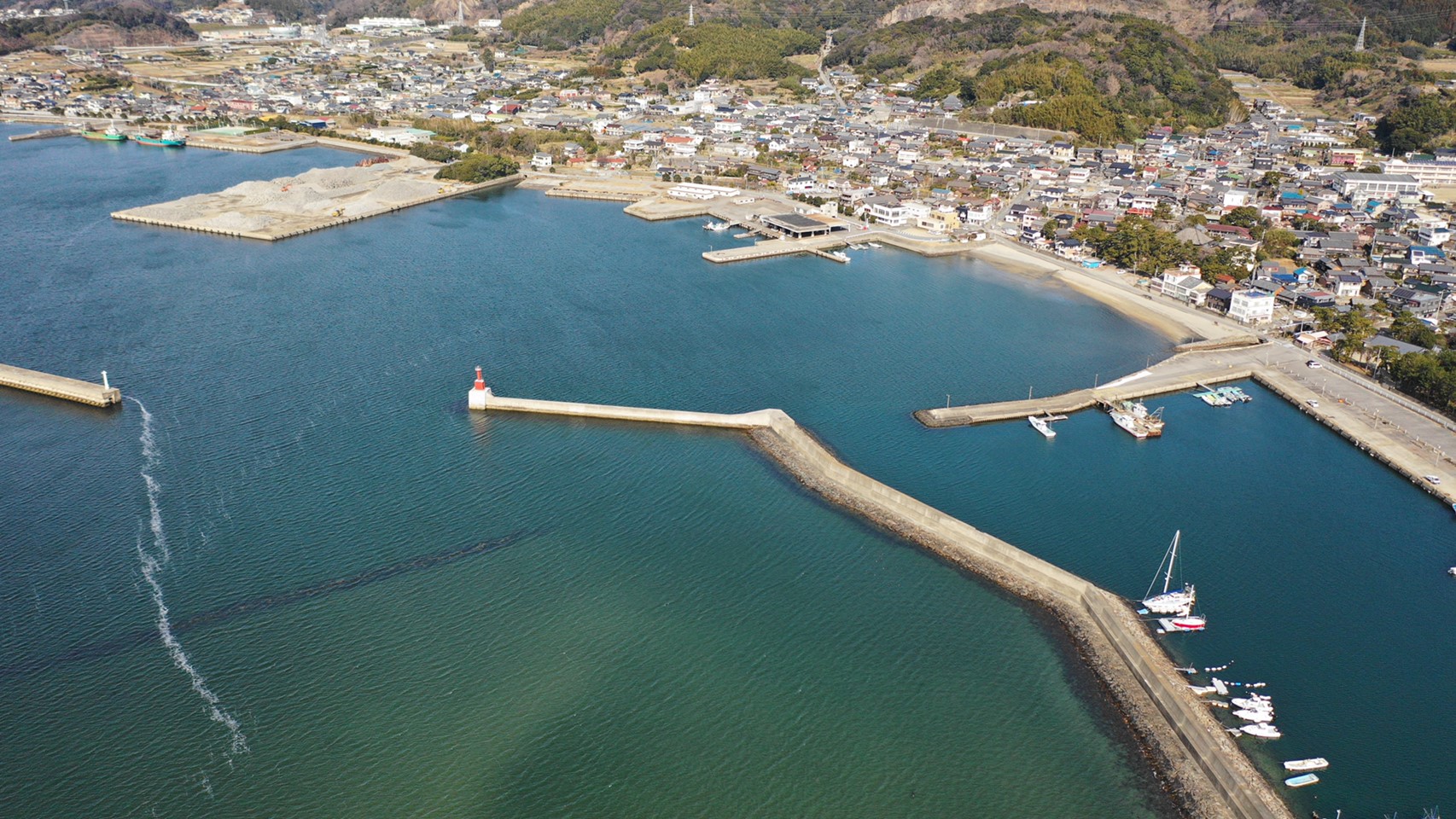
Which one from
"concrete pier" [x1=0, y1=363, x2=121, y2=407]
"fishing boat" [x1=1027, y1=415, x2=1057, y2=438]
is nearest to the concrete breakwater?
"fishing boat" [x1=1027, y1=415, x2=1057, y2=438]

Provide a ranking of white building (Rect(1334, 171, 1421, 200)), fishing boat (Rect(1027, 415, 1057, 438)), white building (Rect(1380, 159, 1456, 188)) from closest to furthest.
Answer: fishing boat (Rect(1027, 415, 1057, 438)) < white building (Rect(1334, 171, 1421, 200)) < white building (Rect(1380, 159, 1456, 188))

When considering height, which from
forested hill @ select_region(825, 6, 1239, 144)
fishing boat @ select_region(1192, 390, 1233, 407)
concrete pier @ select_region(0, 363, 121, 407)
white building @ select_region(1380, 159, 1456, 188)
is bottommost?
concrete pier @ select_region(0, 363, 121, 407)

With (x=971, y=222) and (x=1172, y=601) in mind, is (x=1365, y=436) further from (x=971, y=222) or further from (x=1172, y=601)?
(x=971, y=222)

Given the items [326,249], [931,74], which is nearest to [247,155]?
[326,249]

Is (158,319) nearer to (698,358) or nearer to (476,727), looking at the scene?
(698,358)

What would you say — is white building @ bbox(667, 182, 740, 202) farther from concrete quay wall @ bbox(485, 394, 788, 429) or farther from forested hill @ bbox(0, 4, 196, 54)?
forested hill @ bbox(0, 4, 196, 54)

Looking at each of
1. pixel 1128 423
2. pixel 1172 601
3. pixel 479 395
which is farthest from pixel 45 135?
pixel 1172 601
